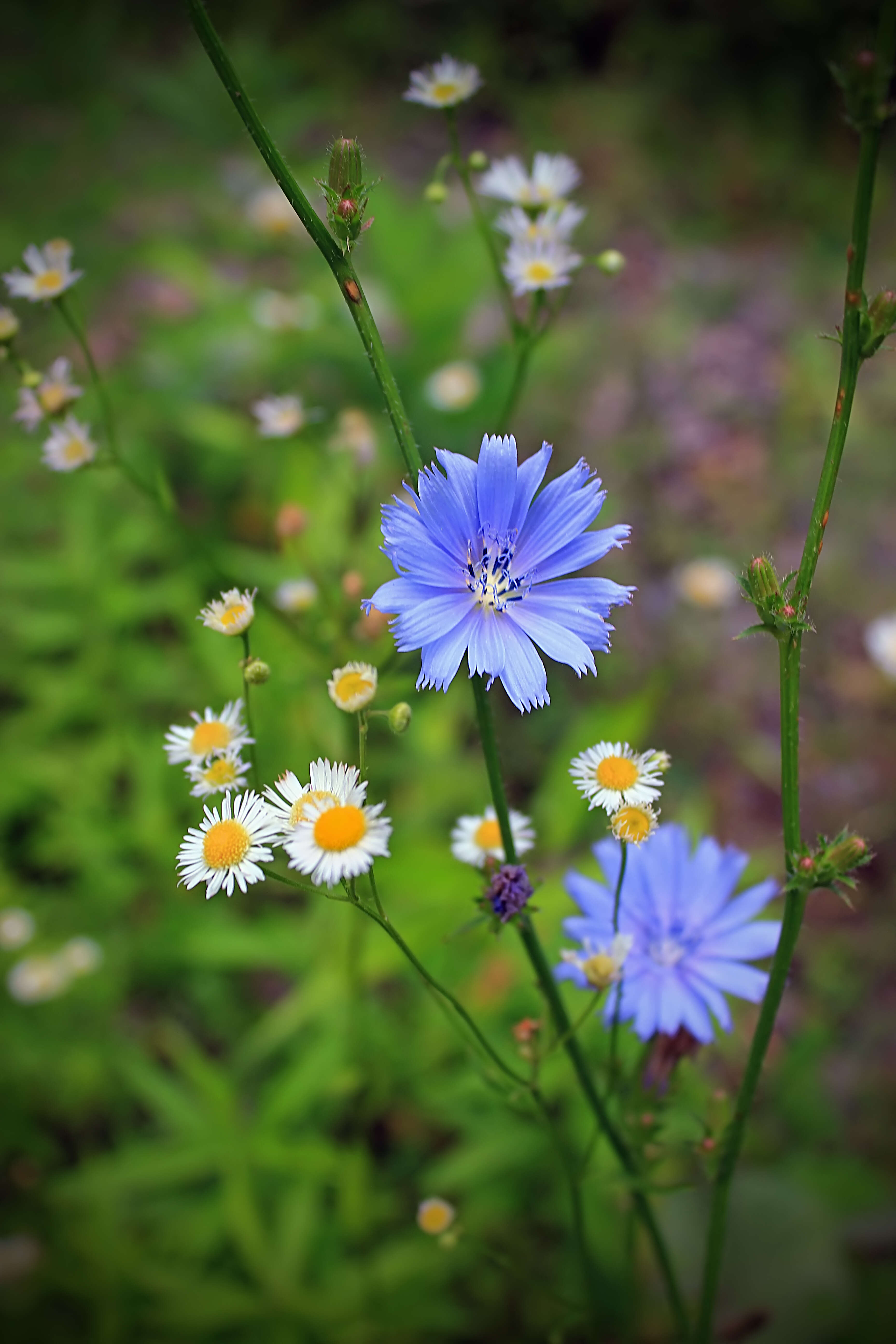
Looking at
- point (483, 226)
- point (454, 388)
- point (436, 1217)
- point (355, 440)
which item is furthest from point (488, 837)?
point (454, 388)

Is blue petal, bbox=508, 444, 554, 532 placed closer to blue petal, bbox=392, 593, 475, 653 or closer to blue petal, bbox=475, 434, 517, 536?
blue petal, bbox=475, 434, 517, 536

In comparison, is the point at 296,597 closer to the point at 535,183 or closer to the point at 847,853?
the point at 535,183

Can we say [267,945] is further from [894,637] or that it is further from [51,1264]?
[894,637]

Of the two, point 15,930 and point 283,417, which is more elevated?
point 283,417

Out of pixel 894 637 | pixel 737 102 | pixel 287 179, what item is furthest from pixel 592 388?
pixel 287 179

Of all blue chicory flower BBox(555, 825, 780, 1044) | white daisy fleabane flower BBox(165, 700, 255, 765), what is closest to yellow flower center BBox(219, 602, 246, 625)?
white daisy fleabane flower BBox(165, 700, 255, 765)

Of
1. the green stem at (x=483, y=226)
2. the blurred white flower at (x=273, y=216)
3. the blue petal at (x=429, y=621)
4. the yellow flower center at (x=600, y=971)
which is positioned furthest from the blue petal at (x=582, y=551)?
the blurred white flower at (x=273, y=216)

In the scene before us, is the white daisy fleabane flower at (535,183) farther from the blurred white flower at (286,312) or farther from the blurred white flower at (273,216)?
the blurred white flower at (286,312)
